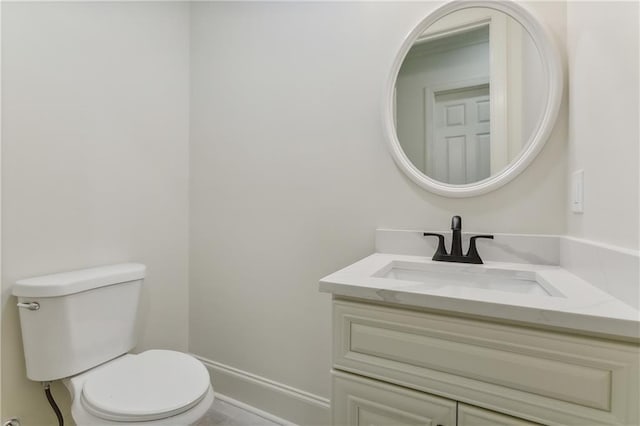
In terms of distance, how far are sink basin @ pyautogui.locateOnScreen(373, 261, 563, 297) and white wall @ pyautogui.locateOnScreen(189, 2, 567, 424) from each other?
0.19 metres

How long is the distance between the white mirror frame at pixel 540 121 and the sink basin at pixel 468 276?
0.93 ft

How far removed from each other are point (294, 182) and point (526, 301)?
1.08m

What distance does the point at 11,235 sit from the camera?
119 cm

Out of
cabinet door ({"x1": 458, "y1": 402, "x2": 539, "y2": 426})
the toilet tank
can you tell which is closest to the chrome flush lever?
the toilet tank

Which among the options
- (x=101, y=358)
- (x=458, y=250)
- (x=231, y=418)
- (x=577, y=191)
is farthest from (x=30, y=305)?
(x=577, y=191)

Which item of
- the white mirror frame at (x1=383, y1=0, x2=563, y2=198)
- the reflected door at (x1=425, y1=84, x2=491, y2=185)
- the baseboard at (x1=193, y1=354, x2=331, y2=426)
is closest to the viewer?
the white mirror frame at (x1=383, y1=0, x2=563, y2=198)

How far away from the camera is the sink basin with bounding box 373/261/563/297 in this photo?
1.00 meters

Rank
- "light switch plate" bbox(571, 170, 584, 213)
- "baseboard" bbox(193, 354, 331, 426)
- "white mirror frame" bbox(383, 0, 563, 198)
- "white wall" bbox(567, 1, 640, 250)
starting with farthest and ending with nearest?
"baseboard" bbox(193, 354, 331, 426) → "white mirror frame" bbox(383, 0, 563, 198) → "light switch plate" bbox(571, 170, 584, 213) → "white wall" bbox(567, 1, 640, 250)

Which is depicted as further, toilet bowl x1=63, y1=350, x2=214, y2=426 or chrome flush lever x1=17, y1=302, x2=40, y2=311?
chrome flush lever x1=17, y1=302, x2=40, y2=311

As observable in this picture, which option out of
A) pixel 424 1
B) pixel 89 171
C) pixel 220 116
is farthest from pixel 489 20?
pixel 89 171

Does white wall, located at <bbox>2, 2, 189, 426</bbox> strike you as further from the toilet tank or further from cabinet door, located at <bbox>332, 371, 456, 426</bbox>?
cabinet door, located at <bbox>332, 371, 456, 426</bbox>

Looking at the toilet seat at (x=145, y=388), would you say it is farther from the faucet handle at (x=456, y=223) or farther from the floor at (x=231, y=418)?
the faucet handle at (x=456, y=223)

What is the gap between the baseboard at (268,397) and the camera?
4.79 ft

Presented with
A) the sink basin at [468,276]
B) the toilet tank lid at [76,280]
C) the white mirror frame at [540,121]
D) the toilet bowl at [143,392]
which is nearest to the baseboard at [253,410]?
the toilet bowl at [143,392]
